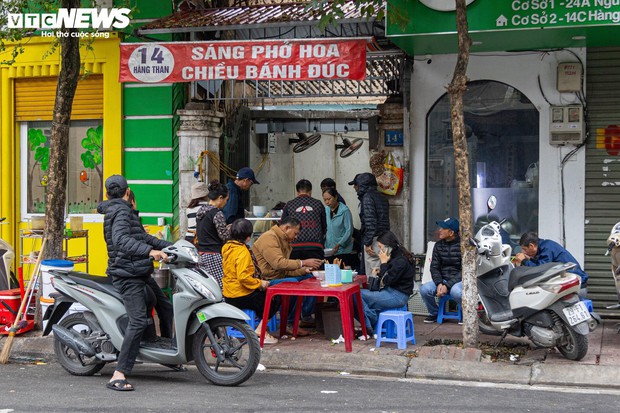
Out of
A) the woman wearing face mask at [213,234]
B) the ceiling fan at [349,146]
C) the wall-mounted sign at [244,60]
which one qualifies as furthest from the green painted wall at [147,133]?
the ceiling fan at [349,146]

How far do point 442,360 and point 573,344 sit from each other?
3.99 feet

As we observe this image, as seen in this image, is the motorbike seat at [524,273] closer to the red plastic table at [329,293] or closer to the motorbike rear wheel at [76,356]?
the red plastic table at [329,293]

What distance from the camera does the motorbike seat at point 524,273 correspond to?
26.8ft

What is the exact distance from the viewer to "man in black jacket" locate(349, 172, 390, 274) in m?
10.5

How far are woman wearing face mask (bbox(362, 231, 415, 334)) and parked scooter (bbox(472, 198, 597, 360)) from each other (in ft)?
2.80

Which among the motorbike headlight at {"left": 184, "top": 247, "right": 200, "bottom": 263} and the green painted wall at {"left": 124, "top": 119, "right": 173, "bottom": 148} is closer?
the motorbike headlight at {"left": 184, "top": 247, "right": 200, "bottom": 263}

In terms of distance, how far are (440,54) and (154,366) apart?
216 inches

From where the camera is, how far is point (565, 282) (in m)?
7.95

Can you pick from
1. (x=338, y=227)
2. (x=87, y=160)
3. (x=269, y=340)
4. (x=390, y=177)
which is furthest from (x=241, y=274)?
(x=87, y=160)

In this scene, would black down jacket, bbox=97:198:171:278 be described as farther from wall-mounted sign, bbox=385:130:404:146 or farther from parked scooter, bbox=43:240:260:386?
wall-mounted sign, bbox=385:130:404:146

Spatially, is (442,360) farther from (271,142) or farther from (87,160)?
(271,142)

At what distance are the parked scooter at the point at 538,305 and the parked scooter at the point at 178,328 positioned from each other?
2577 millimetres

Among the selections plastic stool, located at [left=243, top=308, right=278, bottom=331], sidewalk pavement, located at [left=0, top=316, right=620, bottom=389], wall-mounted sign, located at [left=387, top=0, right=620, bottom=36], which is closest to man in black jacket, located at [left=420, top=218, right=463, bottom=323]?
sidewalk pavement, located at [left=0, top=316, right=620, bottom=389]

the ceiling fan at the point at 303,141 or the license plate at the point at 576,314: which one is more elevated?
the ceiling fan at the point at 303,141
